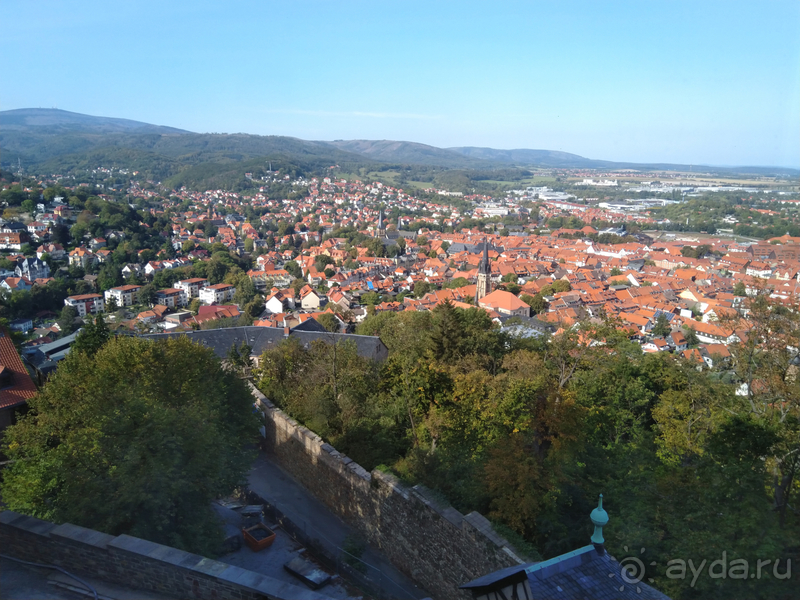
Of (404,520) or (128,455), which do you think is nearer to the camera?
(128,455)

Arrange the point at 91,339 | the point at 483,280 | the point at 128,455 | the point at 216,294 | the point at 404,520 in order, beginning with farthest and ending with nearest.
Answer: the point at 216,294, the point at 483,280, the point at 91,339, the point at 404,520, the point at 128,455

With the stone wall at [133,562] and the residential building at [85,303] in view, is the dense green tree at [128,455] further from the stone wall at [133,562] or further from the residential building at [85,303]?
the residential building at [85,303]

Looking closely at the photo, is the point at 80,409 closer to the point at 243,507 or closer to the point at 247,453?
the point at 247,453

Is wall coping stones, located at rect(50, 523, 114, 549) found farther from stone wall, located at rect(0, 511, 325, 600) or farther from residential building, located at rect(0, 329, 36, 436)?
residential building, located at rect(0, 329, 36, 436)

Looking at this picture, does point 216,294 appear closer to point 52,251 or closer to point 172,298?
point 172,298

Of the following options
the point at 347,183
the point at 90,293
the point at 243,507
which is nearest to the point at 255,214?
the point at 347,183

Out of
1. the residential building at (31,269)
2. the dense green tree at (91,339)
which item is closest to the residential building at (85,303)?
the residential building at (31,269)

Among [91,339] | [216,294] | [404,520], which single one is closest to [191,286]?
[216,294]
